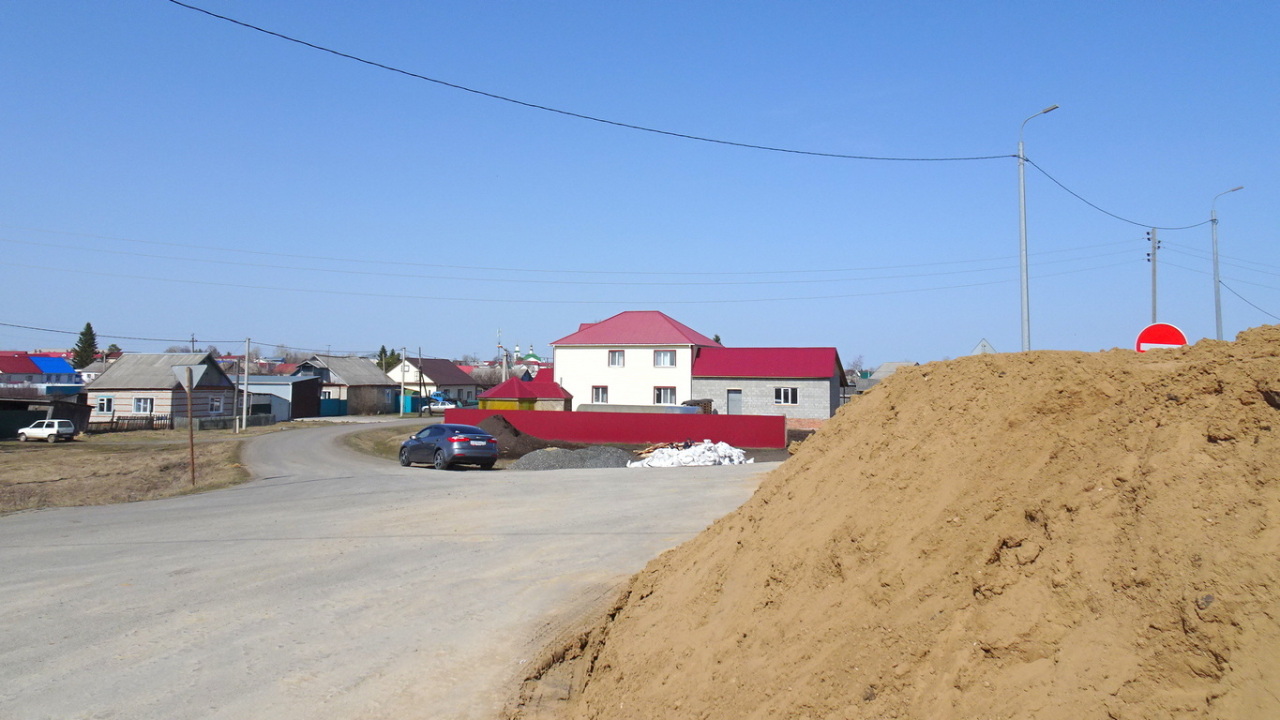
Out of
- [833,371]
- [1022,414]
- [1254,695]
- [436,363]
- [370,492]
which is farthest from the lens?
[436,363]

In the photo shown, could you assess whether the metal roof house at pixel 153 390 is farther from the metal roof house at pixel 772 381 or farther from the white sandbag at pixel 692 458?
the white sandbag at pixel 692 458

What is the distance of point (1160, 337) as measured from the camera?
1081cm

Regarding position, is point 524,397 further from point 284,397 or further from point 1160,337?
point 1160,337

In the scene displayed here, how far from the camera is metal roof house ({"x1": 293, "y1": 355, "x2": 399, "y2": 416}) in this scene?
81.8 meters

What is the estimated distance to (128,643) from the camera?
796 cm

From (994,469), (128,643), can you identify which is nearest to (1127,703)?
(994,469)

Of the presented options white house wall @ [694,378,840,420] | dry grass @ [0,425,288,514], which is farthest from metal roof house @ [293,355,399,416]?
white house wall @ [694,378,840,420]

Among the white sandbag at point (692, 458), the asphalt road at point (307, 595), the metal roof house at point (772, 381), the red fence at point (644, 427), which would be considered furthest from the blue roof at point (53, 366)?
the asphalt road at point (307, 595)

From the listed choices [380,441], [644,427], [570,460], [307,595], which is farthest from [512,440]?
[307,595]

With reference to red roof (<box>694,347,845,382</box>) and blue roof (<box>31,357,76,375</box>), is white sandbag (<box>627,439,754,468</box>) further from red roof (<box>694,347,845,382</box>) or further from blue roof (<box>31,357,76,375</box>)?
blue roof (<box>31,357,76,375</box>)

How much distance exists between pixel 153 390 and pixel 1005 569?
2516 inches

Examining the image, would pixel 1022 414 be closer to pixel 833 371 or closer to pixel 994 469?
pixel 994 469

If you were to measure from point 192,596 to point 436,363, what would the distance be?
90.7 metres

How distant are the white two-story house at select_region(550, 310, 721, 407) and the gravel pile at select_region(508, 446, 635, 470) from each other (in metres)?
21.4
